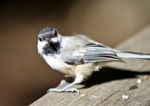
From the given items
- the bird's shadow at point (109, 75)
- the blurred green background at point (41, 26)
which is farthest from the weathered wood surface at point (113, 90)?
the blurred green background at point (41, 26)

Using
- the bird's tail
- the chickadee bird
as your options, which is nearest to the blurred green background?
the chickadee bird

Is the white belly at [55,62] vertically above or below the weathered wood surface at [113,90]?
above

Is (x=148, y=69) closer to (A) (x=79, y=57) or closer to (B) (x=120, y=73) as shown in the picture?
(B) (x=120, y=73)

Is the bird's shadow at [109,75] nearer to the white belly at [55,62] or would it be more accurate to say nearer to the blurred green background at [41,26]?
the white belly at [55,62]

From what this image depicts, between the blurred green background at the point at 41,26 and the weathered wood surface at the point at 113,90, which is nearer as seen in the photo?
the weathered wood surface at the point at 113,90

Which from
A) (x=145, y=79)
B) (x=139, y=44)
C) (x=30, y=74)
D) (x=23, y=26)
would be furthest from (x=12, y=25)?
(x=145, y=79)

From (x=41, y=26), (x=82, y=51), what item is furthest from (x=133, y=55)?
(x=41, y=26)

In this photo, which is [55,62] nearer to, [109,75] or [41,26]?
[109,75]
